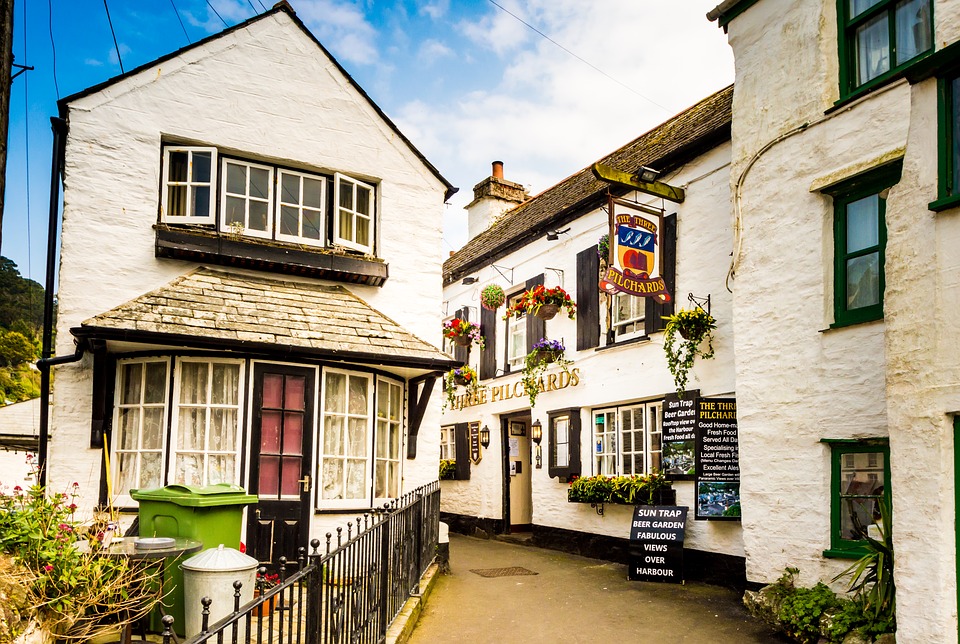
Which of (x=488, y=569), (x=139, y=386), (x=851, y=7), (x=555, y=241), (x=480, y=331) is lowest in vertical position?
(x=488, y=569)

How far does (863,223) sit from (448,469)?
11.8 meters

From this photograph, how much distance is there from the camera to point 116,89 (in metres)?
10.1

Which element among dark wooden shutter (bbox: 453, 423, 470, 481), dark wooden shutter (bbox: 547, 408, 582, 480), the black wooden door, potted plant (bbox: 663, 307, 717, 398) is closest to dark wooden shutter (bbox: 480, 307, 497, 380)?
dark wooden shutter (bbox: 453, 423, 470, 481)

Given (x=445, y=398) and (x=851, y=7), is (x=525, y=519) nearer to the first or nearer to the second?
(x=445, y=398)

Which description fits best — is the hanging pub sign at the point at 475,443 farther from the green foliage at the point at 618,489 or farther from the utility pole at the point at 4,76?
the utility pole at the point at 4,76

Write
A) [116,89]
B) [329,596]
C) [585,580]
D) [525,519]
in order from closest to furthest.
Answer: [329,596] < [116,89] < [585,580] < [525,519]

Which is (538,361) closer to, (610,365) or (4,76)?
(610,365)

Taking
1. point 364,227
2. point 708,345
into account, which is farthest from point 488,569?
point 364,227

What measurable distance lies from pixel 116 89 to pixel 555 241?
7875 mm

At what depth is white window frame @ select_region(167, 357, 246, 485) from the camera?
9180 millimetres

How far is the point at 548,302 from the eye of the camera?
14.3 metres

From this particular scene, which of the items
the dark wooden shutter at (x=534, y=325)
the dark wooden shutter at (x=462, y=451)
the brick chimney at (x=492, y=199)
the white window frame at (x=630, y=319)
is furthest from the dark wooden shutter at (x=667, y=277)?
the brick chimney at (x=492, y=199)

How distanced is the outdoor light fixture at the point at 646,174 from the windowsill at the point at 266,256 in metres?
3.76

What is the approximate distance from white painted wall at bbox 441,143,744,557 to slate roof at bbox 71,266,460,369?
3.52m
